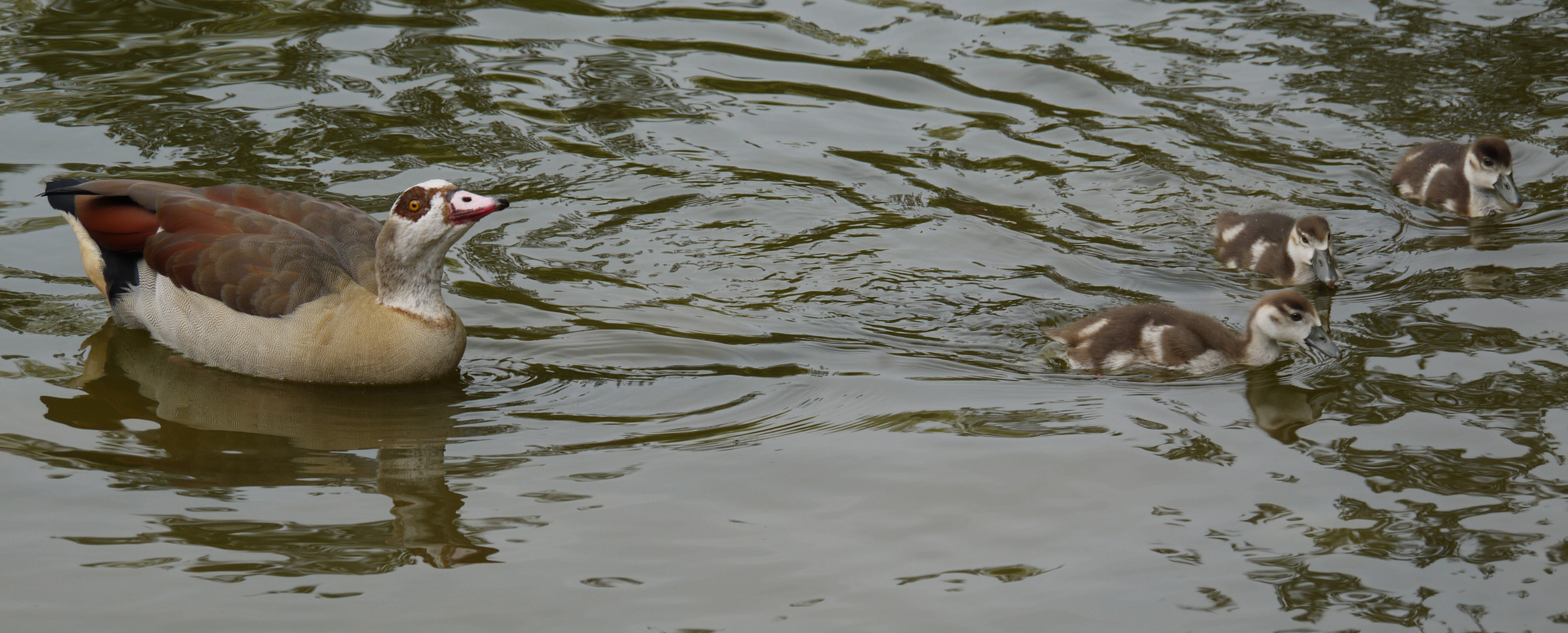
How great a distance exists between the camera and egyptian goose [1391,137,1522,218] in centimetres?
774

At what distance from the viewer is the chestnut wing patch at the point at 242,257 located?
19.5 feet

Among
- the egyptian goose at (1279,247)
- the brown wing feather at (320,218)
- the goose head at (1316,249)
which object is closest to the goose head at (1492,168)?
the egyptian goose at (1279,247)

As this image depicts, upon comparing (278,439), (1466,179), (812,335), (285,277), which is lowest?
(278,439)

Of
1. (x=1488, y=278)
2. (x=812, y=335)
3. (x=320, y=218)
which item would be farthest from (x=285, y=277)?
(x=1488, y=278)

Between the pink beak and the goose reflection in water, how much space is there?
75 centimetres

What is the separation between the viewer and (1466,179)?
7840mm

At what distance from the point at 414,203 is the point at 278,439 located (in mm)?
1078

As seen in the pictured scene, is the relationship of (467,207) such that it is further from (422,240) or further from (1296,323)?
(1296,323)

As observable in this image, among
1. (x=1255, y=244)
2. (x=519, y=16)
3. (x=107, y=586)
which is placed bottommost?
(x=107, y=586)

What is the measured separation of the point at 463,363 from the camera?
20.5ft

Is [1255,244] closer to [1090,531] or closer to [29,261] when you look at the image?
[1090,531]

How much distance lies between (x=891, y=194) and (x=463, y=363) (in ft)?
9.27

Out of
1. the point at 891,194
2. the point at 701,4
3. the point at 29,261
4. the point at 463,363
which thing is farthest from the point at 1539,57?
the point at 29,261

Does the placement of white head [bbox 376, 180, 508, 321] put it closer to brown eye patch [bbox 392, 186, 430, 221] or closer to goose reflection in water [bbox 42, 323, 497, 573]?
brown eye patch [bbox 392, 186, 430, 221]
